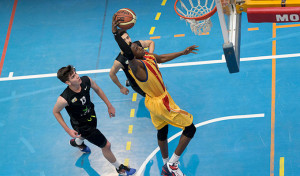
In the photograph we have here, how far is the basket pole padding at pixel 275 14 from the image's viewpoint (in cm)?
644

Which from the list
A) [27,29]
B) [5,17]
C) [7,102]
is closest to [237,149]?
[7,102]

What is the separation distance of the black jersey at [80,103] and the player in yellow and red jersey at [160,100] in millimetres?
840

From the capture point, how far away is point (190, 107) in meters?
9.96

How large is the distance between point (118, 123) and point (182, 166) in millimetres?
1744

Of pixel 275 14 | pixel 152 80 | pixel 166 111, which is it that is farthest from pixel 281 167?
pixel 275 14

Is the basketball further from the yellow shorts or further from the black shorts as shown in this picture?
the black shorts

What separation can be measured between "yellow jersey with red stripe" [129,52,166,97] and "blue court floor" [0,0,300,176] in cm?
171

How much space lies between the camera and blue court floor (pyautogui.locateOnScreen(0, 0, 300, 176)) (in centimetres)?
904

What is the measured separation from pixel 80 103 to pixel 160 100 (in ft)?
4.35

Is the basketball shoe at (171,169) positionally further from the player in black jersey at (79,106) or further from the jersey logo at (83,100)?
the jersey logo at (83,100)

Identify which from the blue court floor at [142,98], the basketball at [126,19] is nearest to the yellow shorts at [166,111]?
the blue court floor at [142,98]

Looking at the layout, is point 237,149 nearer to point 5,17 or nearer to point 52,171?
point 52,171

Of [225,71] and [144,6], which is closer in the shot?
[225,71]

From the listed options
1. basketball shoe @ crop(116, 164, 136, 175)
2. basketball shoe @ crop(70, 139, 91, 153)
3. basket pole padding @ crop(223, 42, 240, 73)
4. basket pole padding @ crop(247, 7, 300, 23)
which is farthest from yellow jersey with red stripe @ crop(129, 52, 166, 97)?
basketball shoe @ crop(70, 139, 91, 153)
